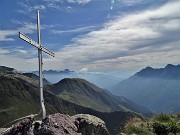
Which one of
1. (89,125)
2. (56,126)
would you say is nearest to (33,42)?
(56,126)

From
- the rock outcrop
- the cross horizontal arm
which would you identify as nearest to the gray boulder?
the rock outcrop

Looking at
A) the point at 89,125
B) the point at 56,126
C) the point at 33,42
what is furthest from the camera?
the point at 89,125

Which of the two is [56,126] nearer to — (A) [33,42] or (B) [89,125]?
(B) [89,125]

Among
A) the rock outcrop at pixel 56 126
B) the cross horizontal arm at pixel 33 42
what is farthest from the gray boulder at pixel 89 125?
the cross horizontal arm at pixel 33 42

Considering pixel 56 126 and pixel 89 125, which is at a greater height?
pixel 56 126

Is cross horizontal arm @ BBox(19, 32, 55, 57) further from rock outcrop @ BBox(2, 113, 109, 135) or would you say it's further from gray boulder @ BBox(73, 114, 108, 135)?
gray boulder @ BBox(73, 114, 108, 135)

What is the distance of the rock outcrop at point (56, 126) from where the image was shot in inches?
633

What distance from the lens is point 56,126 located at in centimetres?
1623

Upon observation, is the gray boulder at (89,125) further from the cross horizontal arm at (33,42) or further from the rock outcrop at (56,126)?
the cross horizontal arm at (33,42)

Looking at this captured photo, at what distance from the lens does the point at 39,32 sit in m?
19.3

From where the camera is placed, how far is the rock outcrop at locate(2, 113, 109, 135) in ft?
52.7

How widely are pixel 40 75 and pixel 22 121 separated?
2.94 m

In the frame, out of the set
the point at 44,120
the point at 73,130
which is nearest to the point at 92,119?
the point at 73,130

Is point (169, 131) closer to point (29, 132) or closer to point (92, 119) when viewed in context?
point (92, 119)
